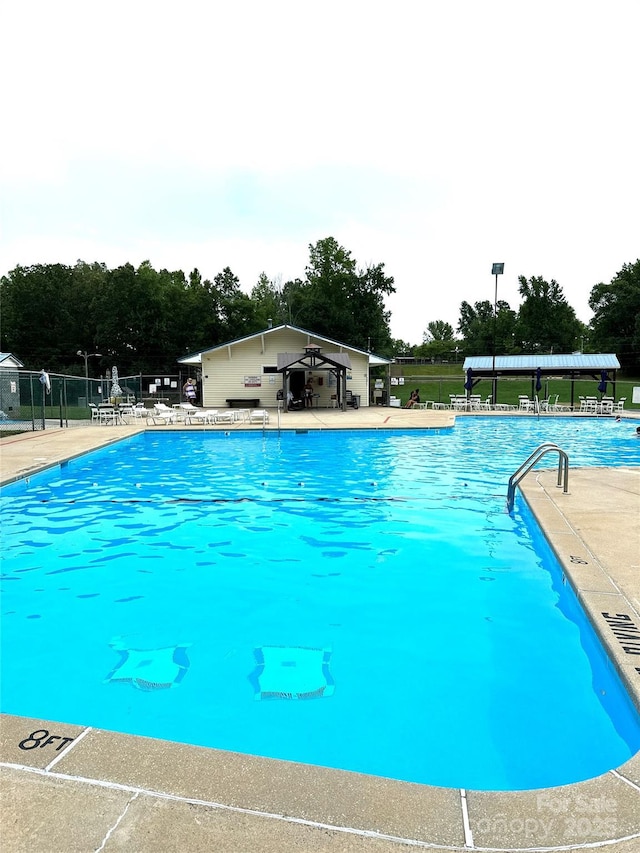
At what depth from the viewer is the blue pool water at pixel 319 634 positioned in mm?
3006

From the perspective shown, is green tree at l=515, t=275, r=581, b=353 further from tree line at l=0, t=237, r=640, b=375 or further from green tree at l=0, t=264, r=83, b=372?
green tree at l=0, t=264, r=83, b=372

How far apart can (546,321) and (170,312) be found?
143 feet

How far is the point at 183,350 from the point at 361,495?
1783 inches

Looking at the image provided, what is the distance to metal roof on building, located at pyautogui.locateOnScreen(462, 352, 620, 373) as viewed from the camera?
1127 inches

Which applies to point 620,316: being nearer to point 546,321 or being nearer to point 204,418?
point 546,321

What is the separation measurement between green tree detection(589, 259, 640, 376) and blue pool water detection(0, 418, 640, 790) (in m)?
58.6

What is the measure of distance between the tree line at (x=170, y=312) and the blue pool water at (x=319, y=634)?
43282mm

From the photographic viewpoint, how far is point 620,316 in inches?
2393

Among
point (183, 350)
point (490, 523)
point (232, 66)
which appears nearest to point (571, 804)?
point (490, 523)

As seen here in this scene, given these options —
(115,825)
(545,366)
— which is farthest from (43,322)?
(115,825)

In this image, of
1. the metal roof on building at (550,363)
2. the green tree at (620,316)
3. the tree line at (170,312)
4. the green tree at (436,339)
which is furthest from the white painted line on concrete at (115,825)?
the green tree at (436,339)

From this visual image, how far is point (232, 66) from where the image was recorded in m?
13.0

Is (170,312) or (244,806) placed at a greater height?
(170,312)

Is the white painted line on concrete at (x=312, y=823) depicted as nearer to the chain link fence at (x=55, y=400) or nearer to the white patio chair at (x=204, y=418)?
the white patio chair at (x=204, y=418)
